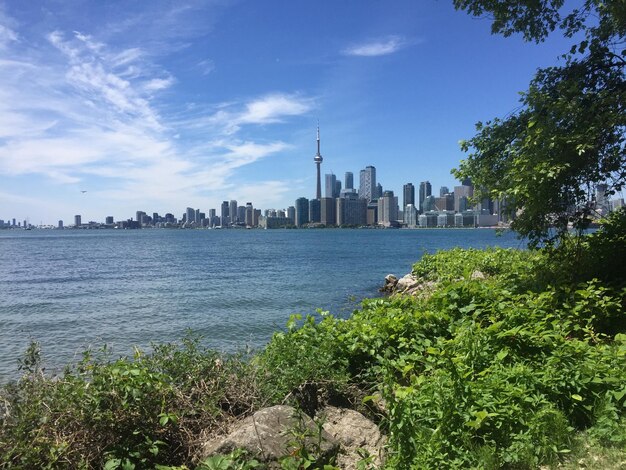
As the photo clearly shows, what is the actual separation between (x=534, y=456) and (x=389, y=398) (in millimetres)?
1354

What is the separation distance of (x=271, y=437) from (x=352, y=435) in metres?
1.01

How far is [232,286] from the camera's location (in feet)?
96.9

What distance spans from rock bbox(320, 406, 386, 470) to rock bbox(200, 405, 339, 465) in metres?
0.18

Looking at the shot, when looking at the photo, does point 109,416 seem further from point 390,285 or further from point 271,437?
point 390,285

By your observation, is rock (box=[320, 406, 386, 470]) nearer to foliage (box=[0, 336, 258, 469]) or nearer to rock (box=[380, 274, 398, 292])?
foliage (box=[0, 336, 258, 469])

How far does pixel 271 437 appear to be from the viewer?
14.6 ft

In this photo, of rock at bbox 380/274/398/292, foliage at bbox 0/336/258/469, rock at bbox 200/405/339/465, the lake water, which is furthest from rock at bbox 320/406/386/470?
rock at bbox 380/274/398/292

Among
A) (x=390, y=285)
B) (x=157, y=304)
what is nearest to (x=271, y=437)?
(x=157, y=304)

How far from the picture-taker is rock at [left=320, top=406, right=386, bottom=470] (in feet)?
15.1

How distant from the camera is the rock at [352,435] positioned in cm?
460

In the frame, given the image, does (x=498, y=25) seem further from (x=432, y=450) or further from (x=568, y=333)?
(x=432, y=450)

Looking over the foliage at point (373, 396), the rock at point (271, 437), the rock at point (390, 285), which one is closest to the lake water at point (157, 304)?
the rock at point (390, 285)

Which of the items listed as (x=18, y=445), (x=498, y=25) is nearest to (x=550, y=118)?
(x=498, y=25)

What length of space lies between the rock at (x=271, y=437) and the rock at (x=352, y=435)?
0.18 meters
